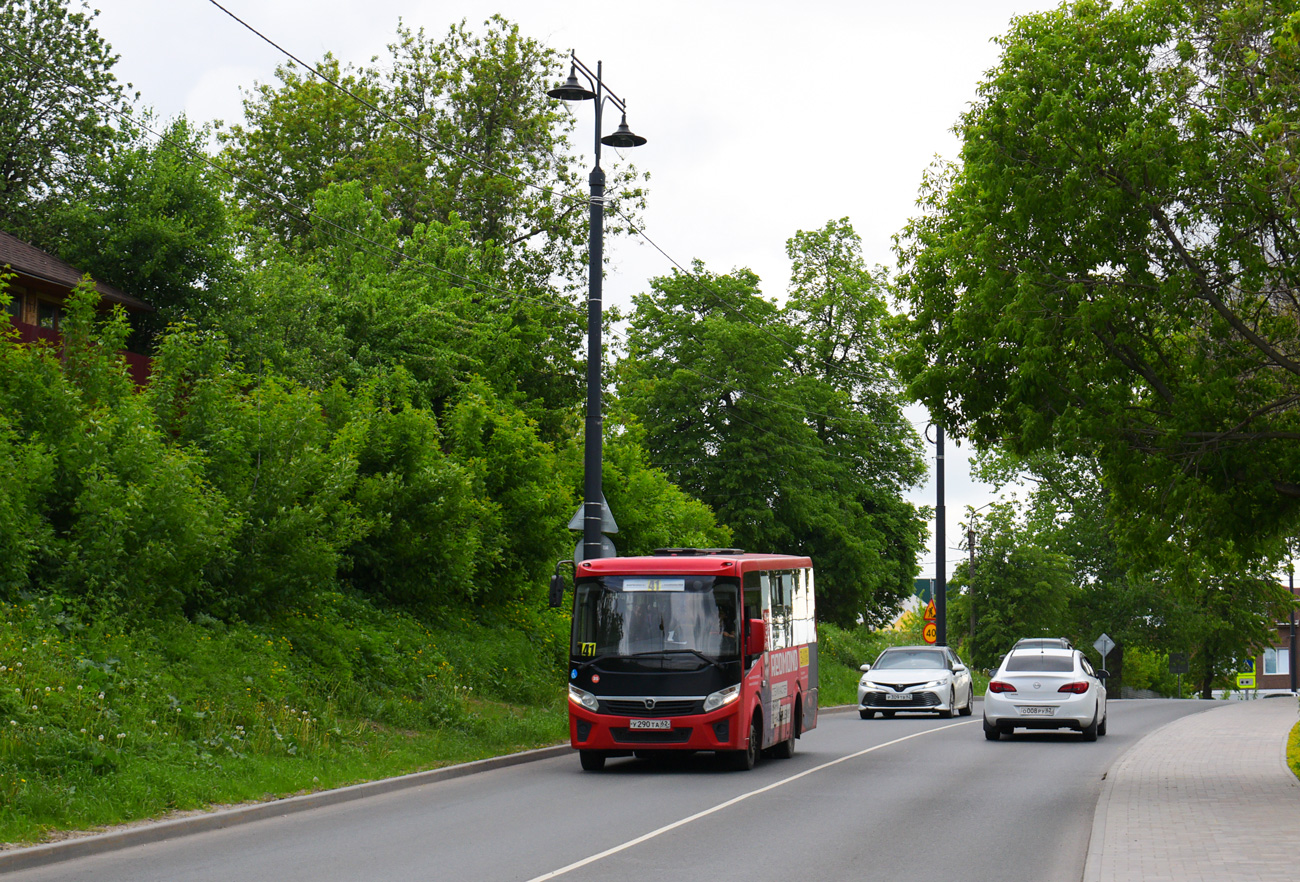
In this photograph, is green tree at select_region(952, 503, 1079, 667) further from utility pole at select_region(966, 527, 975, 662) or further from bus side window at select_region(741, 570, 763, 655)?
bus side window at select_region(741, 570, 763, 655)

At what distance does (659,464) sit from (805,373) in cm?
862

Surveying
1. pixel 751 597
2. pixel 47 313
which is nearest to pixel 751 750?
pixel 751 597

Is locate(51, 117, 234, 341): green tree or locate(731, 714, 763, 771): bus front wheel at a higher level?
locate(51, 117, 234, 341): green tree

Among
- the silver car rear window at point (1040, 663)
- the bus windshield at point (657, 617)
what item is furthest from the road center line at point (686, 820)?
the silver car rear window at point (1040, 663)

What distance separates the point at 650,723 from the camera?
1731cm

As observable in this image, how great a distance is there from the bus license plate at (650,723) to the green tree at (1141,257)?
540 centimetres

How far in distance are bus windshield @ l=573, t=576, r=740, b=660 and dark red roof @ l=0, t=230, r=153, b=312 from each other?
49.9ft

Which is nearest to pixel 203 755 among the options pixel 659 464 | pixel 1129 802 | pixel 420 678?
Answer: pixel 420 678

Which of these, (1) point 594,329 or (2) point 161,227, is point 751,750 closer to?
(1) point 594,329

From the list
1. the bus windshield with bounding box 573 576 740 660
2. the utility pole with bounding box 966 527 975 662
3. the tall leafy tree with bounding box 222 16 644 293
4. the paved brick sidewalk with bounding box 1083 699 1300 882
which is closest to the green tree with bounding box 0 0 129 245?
the tall leafy tree with bounding box 222 16 644 293

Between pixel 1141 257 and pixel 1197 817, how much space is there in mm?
6218

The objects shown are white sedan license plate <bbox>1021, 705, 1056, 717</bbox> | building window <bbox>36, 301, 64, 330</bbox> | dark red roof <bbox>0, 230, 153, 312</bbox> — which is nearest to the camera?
white sedan license plate <bbox>1021, 705, 1056, 717</bbox>

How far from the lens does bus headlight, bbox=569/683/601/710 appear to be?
17562mm

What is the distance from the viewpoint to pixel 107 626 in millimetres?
15422
